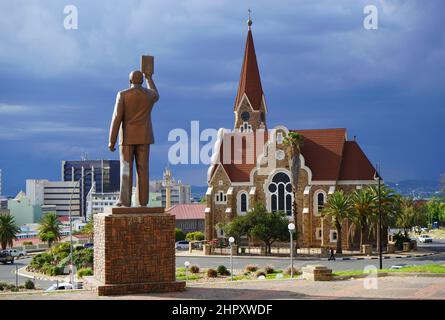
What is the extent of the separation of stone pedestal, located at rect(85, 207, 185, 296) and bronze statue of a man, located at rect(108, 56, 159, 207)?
0.83m

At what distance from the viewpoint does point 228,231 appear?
2093 inches

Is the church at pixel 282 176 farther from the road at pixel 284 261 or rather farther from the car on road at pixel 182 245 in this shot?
the road at pixel 284 261

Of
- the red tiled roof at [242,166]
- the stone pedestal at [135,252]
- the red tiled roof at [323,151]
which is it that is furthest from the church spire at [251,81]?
the stone pedestal at [135,252]

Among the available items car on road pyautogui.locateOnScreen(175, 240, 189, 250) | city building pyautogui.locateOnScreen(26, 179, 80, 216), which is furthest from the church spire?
city building pyautogui.locateOnScreen(26, 179, 80, 216)

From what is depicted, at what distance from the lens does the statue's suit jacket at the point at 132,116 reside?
54.7 feet

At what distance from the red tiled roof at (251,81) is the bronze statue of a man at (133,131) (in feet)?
170

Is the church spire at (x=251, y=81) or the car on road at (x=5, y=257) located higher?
the church spire at (x=251, y=81)

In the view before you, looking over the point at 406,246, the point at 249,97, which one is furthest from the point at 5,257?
the point at 406,246

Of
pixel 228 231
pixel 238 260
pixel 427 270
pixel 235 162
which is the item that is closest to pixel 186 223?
pixel 235 162

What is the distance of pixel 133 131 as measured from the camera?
16.8 metres

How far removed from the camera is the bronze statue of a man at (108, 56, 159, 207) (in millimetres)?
16703

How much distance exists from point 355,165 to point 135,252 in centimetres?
4408

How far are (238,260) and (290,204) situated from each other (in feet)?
42.8
